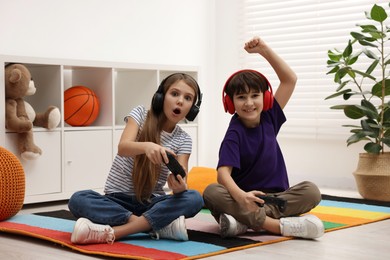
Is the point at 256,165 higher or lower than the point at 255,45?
lower

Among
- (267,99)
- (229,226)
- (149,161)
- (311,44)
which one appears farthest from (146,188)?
(311,44)

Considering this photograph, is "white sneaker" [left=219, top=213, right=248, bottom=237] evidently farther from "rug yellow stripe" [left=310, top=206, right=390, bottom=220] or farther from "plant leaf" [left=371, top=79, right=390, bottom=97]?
"plant leaf" [left=371, top=79, right=390, bottom=97]

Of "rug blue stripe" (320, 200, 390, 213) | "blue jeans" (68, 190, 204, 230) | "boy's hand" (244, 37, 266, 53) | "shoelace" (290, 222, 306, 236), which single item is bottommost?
"rug blue stripe" (320, 200, 390, 213)

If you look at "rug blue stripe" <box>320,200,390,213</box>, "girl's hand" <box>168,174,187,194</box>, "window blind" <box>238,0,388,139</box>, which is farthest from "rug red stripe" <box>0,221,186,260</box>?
"window blind" <box>238,0,388,139</box>

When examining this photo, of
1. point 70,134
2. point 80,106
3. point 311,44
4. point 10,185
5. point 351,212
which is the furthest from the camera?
point 311,44

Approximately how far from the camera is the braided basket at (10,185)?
2580mm

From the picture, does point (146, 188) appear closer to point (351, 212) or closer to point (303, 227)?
point (303, 227)

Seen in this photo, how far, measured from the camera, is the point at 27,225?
2.51 metres

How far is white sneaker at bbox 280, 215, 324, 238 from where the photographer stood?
2.27 meters

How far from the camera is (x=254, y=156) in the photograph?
2420 mm

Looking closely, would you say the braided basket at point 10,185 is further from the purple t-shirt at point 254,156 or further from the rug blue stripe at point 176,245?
the purple t-shirt at point 254,156

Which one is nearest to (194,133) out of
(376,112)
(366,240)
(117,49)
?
(117,49)

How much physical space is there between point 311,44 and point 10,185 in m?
2.30

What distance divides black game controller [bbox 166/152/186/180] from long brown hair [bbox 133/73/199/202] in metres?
0.19
